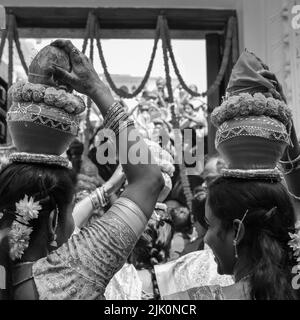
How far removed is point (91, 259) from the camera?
1.63 m

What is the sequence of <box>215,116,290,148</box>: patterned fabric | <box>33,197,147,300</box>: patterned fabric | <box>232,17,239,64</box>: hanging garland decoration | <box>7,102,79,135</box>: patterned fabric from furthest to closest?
<box>232,17,239,64</box>: hanging garland decoration → <box>215,116,290,148</box>: patterned fabric → <box>7,102,79,135</box>: patterned fabric → <box>33,197,147,300</box>: patterned fabric

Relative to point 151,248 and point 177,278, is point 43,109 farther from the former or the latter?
point 151,248

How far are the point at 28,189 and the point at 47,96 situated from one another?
272 mm

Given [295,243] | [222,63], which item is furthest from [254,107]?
[222,63]

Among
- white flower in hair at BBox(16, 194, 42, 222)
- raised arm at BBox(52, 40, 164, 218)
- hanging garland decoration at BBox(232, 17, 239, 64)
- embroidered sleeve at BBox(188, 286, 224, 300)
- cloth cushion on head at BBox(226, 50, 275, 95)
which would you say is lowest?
embroidered sleeve at BBox(188, 286, 224, 300)

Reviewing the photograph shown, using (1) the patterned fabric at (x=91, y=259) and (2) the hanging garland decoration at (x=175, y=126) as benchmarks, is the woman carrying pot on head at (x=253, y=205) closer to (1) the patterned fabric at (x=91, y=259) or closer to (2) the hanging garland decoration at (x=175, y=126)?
(1) the patterned fabric at (x=91, y=259)

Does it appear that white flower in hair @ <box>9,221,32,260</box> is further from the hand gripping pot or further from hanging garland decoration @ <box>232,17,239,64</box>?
hanging garland decoration @ <box>232,17,239,64</box>

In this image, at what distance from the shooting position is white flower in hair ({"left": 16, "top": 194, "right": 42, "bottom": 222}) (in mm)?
1683

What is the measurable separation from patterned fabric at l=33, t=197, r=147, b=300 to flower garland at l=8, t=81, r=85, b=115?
32 centimetres

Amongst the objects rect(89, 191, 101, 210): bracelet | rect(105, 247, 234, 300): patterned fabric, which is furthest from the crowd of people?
rect(89, 191, 101, 210): bracelet

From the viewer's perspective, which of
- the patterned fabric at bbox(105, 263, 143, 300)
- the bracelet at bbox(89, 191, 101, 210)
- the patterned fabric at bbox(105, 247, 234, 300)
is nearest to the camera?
the patterned fabric at bbox(105, 247, 234, 300)

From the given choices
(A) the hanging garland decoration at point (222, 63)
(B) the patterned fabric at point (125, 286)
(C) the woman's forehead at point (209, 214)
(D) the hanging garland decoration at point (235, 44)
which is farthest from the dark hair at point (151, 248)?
(D) the hanging garland decoration at point (235, 44)
